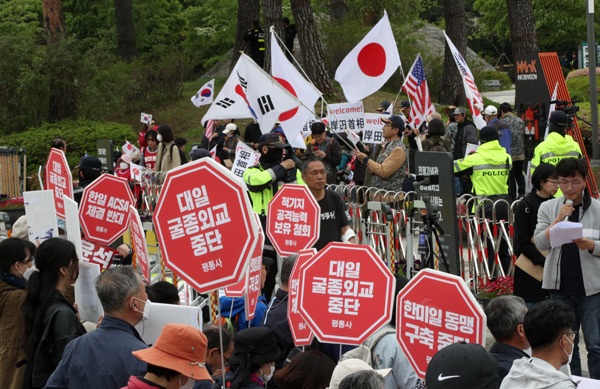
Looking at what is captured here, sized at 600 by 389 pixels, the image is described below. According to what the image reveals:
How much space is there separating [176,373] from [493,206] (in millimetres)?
6202

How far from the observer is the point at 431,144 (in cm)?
1327

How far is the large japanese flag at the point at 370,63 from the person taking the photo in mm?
14109

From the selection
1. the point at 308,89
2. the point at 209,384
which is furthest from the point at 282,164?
the point at 209,384

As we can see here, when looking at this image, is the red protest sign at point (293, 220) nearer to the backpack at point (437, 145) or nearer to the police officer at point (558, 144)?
the police officer at point (558, 144)

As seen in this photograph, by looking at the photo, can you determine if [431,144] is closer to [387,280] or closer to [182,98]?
[387,280]

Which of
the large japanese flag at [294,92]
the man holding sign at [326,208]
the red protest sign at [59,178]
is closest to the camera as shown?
the red protest sign at [59,178]

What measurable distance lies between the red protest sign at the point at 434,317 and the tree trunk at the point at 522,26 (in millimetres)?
18202

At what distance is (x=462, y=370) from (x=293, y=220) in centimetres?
447

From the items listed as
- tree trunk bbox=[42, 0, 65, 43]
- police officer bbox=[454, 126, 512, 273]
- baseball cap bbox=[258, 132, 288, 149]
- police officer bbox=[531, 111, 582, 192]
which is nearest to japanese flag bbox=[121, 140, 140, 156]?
baseball cap bbox=[258, 132, 288, 149]

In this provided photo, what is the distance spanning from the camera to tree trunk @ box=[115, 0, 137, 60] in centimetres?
3098

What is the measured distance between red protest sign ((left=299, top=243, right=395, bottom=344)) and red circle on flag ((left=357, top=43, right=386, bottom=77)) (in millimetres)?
8832

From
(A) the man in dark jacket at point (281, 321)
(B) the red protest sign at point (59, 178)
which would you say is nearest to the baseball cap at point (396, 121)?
(B) the red protest sign at point (59, 178)

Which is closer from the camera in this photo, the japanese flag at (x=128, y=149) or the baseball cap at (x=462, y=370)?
the baseball cap at (x=462, y=370)

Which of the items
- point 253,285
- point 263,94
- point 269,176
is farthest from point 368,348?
point 263,94
